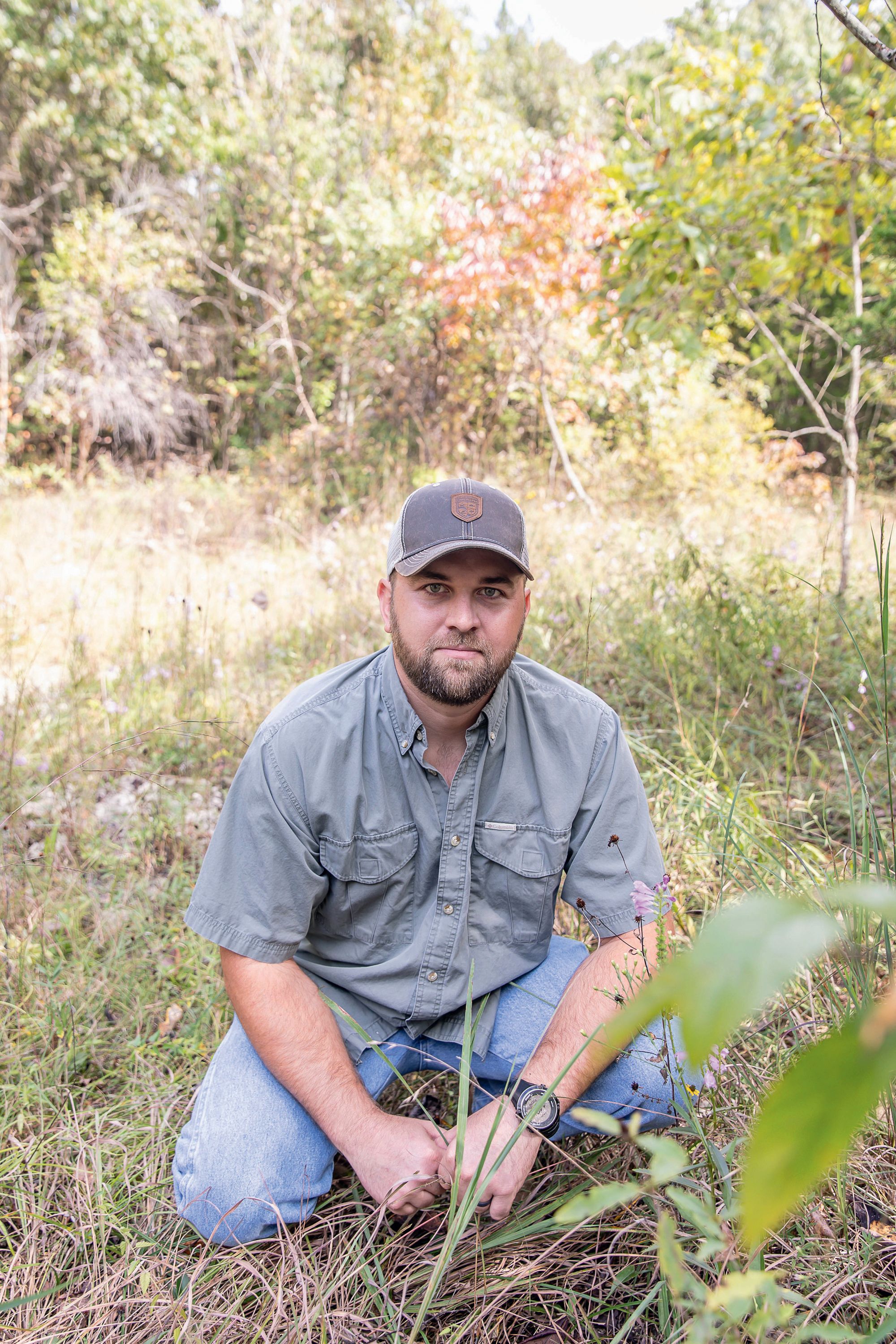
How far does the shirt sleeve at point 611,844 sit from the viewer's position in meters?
1.83

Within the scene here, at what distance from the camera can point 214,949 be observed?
2344 mm

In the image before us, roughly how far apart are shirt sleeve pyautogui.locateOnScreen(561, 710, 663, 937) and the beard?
31 centimetres

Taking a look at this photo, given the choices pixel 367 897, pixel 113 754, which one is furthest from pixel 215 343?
pixel 367 897

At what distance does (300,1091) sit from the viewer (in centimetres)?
167

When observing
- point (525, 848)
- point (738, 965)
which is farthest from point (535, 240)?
point (738, 965)

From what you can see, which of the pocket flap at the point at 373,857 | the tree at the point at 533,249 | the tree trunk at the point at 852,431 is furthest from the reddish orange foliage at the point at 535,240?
the pocket flap at the point at 373,857

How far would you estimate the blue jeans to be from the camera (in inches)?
62.6

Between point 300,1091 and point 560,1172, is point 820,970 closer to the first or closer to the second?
point 560,1172

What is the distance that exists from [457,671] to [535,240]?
21.6 feet

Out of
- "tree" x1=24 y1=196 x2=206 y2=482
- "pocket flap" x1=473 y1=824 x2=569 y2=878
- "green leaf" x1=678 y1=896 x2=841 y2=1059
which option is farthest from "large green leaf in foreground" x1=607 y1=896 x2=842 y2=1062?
"tree" x1=24 y1=196 x2=206 y2=482

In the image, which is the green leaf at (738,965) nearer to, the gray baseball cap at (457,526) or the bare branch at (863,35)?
the gray baseball cap at (457,526)

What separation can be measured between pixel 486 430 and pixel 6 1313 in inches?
321

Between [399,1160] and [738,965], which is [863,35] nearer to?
[738,965]

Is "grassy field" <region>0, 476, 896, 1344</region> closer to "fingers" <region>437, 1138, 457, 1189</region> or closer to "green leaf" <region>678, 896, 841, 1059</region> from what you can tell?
"fingers" <region>437, 1138, 457, 1189</region>
